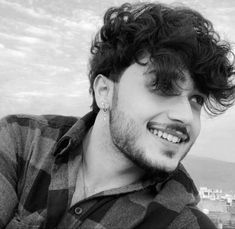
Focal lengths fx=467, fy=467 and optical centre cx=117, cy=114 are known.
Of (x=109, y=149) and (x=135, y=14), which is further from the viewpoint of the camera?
(x=135, y=14)

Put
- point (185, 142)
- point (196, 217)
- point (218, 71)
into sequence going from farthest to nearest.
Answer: point (218, 71), point (185, 142), point (196, 217)

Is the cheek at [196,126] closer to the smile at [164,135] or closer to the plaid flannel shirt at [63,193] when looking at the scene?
the smile at [164,135]

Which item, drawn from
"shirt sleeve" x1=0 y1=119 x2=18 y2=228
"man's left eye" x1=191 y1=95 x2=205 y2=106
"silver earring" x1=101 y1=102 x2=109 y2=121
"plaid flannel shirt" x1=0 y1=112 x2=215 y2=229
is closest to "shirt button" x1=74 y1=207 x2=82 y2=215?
"plaid flannel shirt" x1=0 y1=112 x2=215 y2=229

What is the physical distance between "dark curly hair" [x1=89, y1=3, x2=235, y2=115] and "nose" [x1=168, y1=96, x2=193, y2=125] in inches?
3.5

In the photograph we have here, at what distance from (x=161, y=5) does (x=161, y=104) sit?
2.76 ft

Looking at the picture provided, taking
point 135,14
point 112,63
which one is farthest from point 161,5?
point 112,63

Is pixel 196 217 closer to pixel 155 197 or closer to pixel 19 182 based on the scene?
pixel 155 197

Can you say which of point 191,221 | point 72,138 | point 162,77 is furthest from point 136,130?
point 191,221

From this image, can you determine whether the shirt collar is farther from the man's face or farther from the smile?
the smile

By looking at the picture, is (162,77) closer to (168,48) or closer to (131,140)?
(168,48)

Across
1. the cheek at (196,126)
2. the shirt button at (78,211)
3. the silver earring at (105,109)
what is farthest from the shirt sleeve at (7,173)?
the cheek at (196,126)

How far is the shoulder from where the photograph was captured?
7.82ft

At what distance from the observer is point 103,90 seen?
3.04 metres

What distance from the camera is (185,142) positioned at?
262 cm
